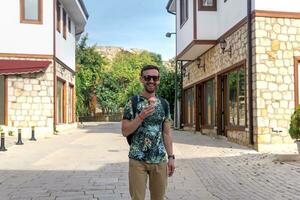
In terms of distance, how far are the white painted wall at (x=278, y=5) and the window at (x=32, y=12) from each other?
1032cm

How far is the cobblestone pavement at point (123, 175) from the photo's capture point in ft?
23.5

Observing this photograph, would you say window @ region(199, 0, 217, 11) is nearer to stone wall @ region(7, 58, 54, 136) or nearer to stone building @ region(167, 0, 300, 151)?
stone building @ region(167, 0, 300, 151)

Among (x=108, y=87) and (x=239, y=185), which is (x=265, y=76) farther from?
(x=108, y=87)

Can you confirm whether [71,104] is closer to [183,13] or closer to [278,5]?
[183,13]

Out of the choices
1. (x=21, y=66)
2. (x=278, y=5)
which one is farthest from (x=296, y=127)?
(x=21, y=66)

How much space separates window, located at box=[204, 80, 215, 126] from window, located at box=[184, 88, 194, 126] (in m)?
2.87

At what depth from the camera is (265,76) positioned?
1312 centimetres

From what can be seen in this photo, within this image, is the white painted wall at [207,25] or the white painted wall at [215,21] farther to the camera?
the white painted wall at [207,25]

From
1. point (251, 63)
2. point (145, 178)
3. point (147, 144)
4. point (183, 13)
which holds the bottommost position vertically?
point (145, 178)

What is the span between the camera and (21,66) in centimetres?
1936

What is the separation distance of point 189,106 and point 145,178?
21.4m

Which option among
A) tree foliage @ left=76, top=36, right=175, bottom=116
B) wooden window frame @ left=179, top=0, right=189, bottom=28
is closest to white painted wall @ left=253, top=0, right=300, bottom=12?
wooden window frame @ left=179, top=0, right=189, bottom=28

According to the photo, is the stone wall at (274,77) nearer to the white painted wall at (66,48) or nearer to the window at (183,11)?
the window at (183,11)

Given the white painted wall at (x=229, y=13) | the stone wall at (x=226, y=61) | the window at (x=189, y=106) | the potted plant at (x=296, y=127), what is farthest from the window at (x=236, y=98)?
the window at (x=189, y=106)
